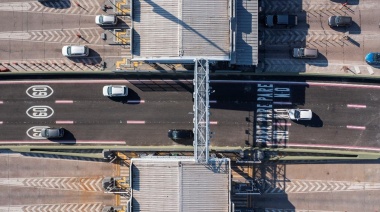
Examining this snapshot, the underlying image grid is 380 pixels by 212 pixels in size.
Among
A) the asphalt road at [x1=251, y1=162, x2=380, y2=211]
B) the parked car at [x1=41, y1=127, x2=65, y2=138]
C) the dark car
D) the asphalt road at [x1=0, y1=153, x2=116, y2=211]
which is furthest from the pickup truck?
the parked car at [x1=41, y1=127, x2=65, y2=138]

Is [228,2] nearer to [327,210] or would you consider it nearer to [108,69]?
[108,69]

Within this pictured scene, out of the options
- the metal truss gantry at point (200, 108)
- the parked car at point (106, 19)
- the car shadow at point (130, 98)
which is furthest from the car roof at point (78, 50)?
the metal truss gantry at point (200, 108)

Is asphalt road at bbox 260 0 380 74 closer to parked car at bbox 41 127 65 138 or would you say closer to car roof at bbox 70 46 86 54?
car roof at bbox 70 46 86 54

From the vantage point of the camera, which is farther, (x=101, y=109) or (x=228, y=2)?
(x=101, y=109)

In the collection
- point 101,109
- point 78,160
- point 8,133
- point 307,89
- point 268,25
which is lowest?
point 78,160

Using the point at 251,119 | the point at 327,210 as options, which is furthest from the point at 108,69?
the point at 327,210
